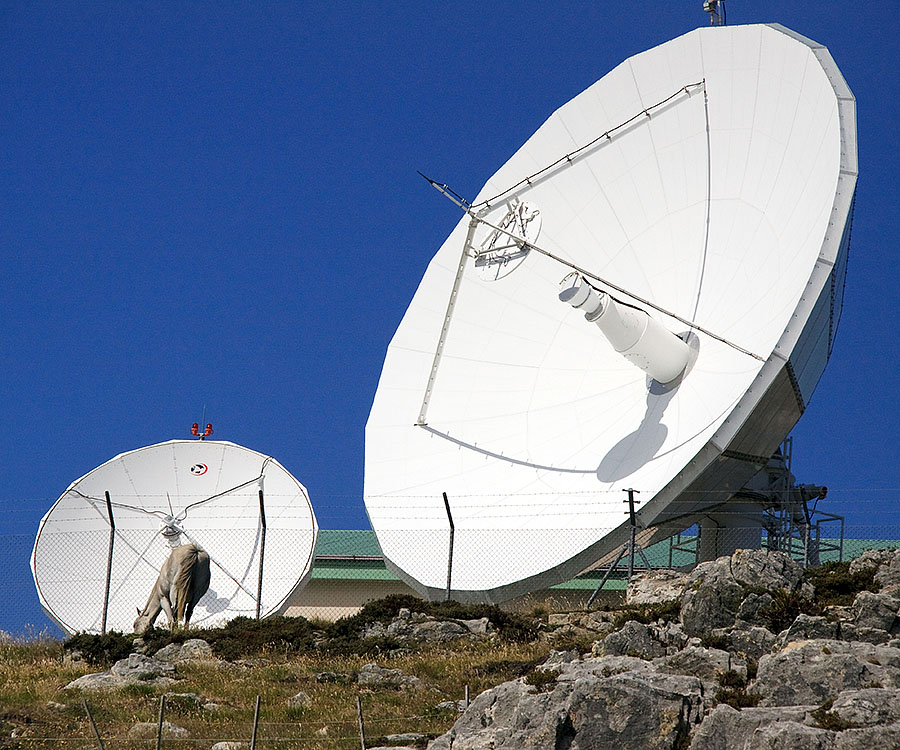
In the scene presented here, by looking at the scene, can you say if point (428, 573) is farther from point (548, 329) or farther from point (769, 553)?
point (769, 553)

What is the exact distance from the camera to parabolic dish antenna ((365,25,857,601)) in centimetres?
1983

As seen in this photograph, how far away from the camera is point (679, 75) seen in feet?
81.9

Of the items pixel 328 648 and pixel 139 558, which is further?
pixel 139 558

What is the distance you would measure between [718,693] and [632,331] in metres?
12.1

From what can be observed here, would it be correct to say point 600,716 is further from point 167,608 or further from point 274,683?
point 167,608

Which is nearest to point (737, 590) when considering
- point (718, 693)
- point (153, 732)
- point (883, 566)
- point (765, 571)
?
point (765, 571)

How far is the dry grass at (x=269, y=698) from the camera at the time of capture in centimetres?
1308

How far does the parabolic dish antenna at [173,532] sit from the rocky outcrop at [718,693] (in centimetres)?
1194

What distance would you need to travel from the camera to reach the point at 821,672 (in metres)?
10.3

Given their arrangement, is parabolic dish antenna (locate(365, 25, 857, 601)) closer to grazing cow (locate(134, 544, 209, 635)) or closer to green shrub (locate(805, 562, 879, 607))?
green shrub (locate(805, 562, 879, 607))

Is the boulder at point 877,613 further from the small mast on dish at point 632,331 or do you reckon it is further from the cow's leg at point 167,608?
the cow's leg at point 167,608

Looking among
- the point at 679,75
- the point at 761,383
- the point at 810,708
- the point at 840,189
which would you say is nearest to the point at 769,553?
the point at 761,383

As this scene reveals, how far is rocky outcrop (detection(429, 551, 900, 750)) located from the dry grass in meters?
2.06

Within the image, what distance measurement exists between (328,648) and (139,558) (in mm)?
8825
